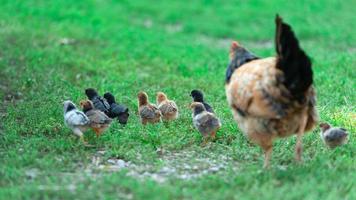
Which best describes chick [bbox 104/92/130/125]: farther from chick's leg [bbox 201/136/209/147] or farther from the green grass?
chick's leg [bbox 201/136/209/147]

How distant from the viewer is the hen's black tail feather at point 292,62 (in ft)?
21.6

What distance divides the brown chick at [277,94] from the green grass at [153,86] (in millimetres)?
412

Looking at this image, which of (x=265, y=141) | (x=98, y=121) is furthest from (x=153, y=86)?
(x=265, y=141)

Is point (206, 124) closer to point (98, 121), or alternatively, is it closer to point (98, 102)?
point (98, 121)

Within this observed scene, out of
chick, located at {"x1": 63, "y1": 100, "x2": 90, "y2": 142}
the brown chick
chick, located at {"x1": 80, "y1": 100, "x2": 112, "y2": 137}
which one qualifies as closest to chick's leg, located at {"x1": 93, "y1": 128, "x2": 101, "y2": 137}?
chick, located at {"x1": 80, "y1": 100, "x2": 112, "y2": 137}

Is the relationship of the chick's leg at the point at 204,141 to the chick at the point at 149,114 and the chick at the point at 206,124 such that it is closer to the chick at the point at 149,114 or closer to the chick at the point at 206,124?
the chick at the point at 206,124

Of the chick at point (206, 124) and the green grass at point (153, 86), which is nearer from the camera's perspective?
the green grass at point (153, 86)

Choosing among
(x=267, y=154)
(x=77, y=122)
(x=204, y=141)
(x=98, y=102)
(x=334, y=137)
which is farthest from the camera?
(x=98, y=102)

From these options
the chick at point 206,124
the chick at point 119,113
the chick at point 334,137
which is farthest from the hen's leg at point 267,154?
the chick at point 119,113

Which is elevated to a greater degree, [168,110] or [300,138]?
[168,110]

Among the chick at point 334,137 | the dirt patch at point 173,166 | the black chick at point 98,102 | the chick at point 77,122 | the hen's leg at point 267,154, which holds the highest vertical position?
the black chick at point 98,102

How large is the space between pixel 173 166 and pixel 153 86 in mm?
4050

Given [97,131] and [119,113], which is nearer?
[97,131]

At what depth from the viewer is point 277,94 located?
6.80 metres
